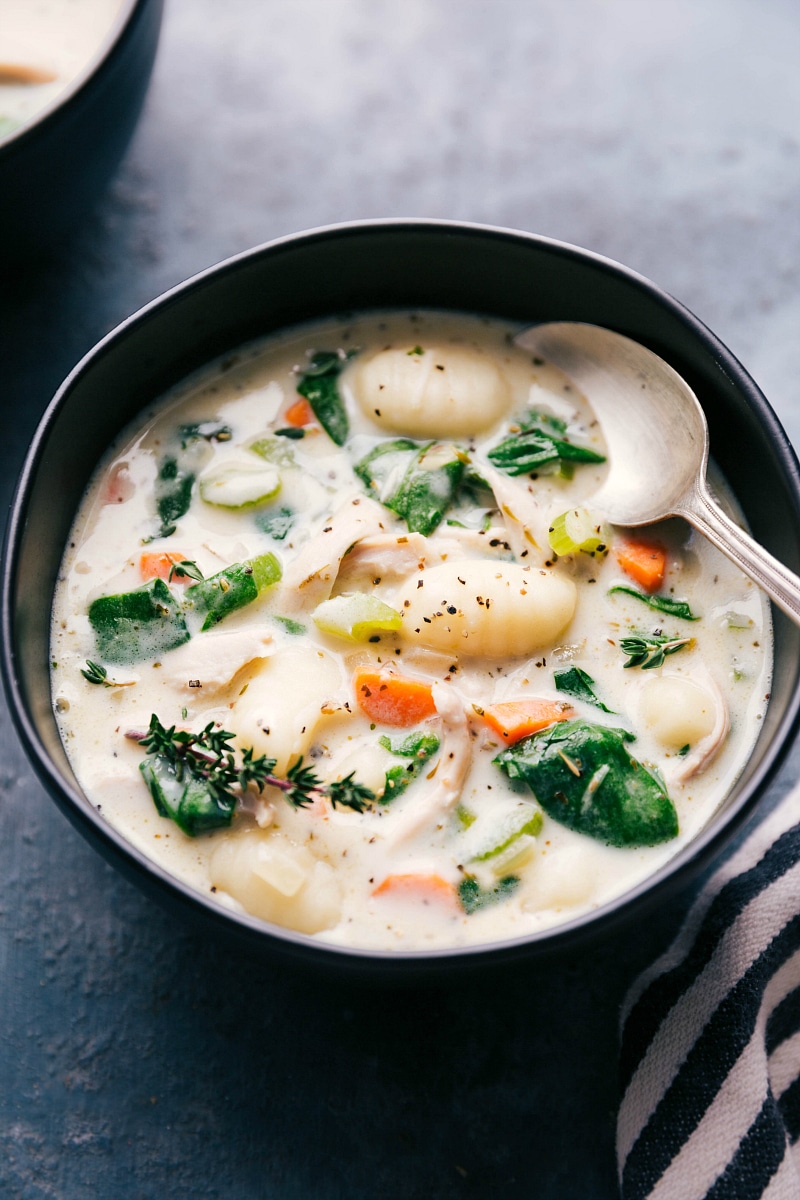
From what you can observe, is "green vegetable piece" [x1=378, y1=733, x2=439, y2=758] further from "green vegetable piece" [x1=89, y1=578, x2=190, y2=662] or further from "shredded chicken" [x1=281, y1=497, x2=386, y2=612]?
"green vegetable piece" [x1=89, y1=578, x2=190, y2=662]

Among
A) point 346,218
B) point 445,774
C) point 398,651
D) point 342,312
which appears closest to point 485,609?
point 398,651

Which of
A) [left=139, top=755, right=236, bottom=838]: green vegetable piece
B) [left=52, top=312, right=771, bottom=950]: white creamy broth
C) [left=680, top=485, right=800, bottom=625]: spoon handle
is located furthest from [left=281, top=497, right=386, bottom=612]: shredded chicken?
[left=680, top=485, right=800, bottom=625]: spoon handle

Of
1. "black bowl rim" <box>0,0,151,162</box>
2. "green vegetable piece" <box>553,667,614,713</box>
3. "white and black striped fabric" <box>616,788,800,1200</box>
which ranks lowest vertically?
"white and black striped fabric" <box>616,788,800,1200</box>

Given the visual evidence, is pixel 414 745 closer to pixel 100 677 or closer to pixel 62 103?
pixel 100 677

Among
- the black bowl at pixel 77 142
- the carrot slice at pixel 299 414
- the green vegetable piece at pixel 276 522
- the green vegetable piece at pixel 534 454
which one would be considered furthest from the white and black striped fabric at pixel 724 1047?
the black bowl at pixel 77 142

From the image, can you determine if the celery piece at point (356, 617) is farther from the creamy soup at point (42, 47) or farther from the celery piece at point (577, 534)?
the creamy soup at point (42, 47)
